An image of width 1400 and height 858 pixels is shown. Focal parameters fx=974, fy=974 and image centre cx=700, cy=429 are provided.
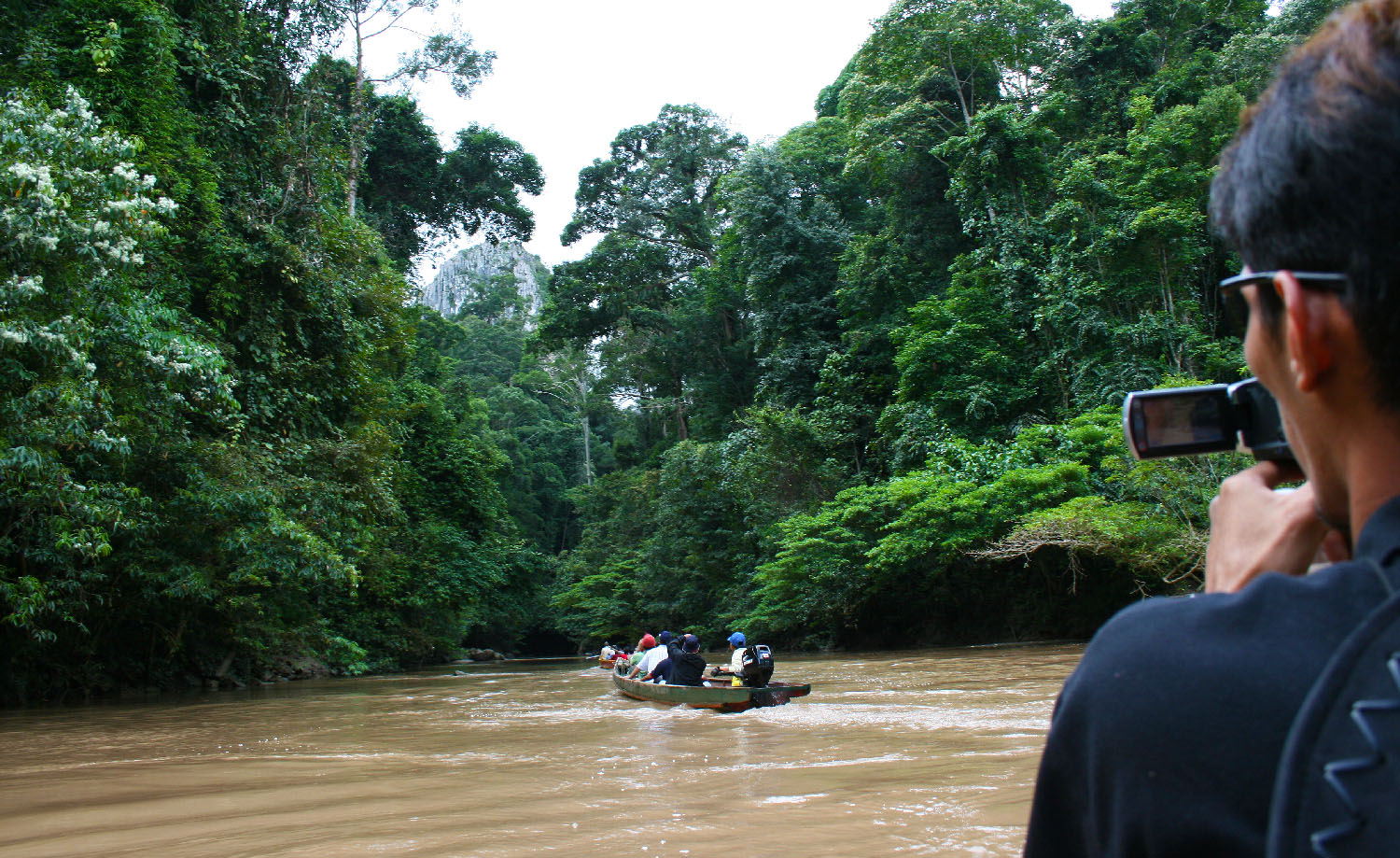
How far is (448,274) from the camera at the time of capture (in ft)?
220

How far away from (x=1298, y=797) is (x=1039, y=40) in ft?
79.8

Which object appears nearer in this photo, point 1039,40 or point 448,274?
point 1039,40

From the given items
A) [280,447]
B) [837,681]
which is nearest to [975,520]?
[837,681]

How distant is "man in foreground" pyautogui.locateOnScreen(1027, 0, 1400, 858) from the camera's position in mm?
673

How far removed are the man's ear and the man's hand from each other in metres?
0.12

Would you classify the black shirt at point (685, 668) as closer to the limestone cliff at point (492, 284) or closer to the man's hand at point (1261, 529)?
the man's hand at point (1261, 529)

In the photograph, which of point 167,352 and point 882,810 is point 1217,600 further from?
point 167,352

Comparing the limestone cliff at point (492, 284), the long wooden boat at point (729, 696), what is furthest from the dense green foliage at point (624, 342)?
the limestone cliff at point (492, 284)

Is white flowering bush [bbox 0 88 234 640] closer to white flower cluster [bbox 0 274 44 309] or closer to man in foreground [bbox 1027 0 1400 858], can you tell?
white flower cluster [bbox 0 274 44 309]

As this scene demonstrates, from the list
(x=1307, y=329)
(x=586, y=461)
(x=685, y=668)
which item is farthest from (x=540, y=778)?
(x=586, y=461)

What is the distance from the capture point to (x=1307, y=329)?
2.47 feet

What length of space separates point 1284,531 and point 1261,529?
3 cm

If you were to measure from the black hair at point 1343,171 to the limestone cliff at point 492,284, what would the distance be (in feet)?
145

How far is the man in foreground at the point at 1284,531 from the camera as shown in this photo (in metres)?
0.67
